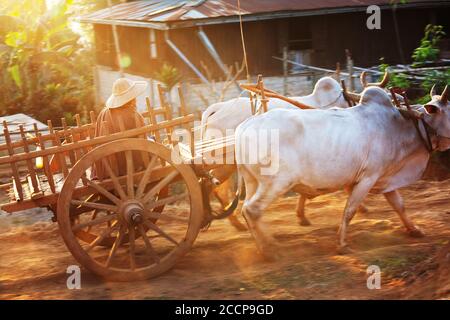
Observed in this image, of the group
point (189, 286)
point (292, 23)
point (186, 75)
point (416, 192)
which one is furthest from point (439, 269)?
point (292, 23)

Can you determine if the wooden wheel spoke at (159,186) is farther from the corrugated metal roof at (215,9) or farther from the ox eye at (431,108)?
the corrugated metal roof at (215,9)

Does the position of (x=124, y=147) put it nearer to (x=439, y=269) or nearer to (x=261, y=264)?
(x=261, y=264)

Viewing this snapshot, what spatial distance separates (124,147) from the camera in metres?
4.98

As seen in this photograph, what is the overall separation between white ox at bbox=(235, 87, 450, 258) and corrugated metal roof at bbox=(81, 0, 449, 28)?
9113 millimetres

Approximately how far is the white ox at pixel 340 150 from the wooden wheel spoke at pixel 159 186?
645 millimetres

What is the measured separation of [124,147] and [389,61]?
1399 centimetres

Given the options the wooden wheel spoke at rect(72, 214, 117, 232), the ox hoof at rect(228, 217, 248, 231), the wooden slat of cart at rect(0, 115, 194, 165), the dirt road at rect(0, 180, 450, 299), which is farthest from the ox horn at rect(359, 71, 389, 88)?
the wooden wheel spoke at rect(72, 214, 117, 232)

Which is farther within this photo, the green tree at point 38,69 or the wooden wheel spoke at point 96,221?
the green tree at point 38,69

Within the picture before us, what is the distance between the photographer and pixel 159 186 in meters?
5.20

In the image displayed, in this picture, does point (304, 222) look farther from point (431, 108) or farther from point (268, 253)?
point (431, 108)

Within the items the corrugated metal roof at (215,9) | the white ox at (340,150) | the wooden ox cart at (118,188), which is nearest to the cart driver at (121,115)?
the wooden ox cart at (118,188)

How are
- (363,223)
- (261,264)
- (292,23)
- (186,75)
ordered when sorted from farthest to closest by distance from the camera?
1. (292,23)
2. (186,75)
3. (363,223)
4. (261,264)

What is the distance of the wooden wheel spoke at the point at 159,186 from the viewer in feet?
16.9

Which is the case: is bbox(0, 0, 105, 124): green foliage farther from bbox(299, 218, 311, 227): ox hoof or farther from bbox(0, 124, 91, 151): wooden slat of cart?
bbox(0, 124, 91, 151): wooden slat of cart
